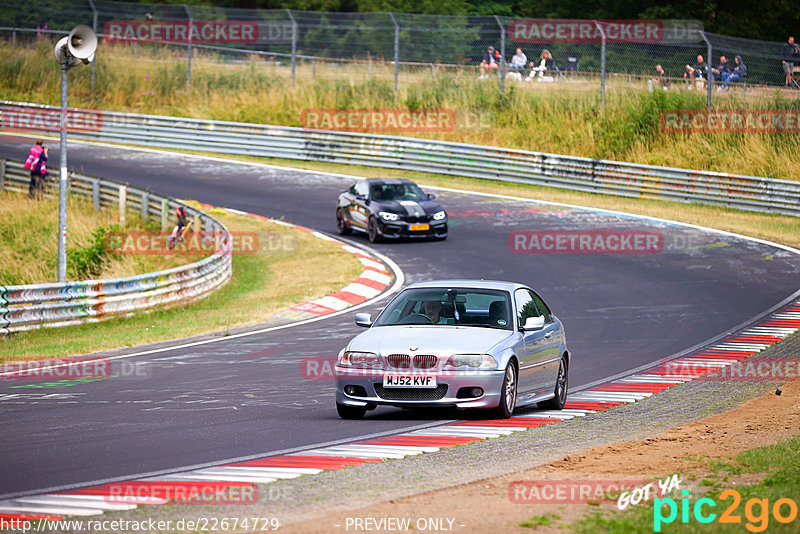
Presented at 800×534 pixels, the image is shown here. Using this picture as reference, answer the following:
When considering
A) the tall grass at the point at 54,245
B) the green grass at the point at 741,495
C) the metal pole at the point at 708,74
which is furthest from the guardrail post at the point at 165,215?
the green grass at the point at 741,495

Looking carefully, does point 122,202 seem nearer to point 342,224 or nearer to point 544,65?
point 342,224

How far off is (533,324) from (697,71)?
2465 centimetres

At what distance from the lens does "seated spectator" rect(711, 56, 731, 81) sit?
33156 millimetres

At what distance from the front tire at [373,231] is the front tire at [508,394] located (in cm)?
1594

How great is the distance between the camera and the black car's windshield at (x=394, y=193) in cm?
2708

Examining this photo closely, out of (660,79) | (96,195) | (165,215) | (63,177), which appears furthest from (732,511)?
(660,79)

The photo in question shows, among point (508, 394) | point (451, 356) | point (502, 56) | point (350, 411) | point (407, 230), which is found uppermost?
point (502, 56)

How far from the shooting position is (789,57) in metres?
31.4

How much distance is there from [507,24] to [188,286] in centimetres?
1839

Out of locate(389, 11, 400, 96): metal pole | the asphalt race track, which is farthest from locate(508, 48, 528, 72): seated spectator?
the asphalt race track

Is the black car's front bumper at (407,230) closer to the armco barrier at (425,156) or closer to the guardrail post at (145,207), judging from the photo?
the guardrail post at (145,207)

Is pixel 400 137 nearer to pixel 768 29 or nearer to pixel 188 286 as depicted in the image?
pixel 188 286

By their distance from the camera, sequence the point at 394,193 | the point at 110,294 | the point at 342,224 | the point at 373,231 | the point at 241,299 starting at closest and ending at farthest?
the point at 110,294
the point at 241,299
the point at 373,231
the point at 394,193
the point at 342,224

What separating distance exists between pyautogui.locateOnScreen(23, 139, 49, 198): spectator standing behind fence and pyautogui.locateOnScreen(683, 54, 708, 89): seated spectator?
1884cm
